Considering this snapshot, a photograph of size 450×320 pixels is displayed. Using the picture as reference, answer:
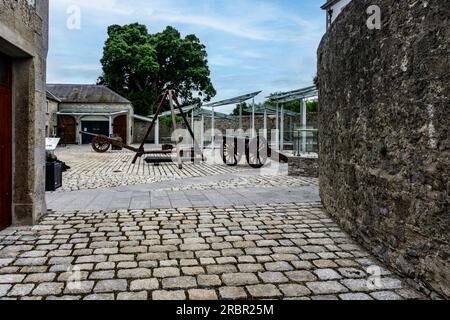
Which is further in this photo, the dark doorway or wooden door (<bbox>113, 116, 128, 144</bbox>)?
wooden door (<bbox>113, 116, 128, 144</bbox>)

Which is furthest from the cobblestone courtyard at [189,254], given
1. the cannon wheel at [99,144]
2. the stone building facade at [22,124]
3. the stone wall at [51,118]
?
the stone wall at [51,118]

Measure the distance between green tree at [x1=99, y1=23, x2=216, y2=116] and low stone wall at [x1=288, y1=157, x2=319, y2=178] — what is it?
26869mm

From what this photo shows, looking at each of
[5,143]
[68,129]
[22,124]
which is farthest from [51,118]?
[5,143]

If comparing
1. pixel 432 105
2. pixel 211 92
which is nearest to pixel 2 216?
pixel 432 105

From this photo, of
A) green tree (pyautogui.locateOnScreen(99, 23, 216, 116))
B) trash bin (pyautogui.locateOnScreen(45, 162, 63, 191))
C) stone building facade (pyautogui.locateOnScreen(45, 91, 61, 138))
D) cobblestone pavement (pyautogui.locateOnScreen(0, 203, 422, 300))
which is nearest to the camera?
cobblestone pavement (pyautogui.locateOnScreen(0, 203, 422, 300))

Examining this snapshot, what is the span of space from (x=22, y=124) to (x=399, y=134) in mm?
4160

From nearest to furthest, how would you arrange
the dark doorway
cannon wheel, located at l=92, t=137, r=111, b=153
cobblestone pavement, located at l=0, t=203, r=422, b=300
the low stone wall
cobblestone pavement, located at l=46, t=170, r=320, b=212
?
cobblestone pavement, located at l=0, t=203, r=422, b=300 → cobblestone pavement, located at l=46, t=170, r=320, b=212 → the low stone wall → cannon wheel, located at l=92, t=137, r=111, b=153 → the dark doorway

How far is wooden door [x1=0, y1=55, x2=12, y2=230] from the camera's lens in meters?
4.58

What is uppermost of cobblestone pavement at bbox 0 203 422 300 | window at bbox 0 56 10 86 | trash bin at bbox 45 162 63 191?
window at bbox 0 56 10 86

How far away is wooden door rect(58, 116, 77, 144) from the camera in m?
30.8

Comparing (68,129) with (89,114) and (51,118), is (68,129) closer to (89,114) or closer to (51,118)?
(89,114)

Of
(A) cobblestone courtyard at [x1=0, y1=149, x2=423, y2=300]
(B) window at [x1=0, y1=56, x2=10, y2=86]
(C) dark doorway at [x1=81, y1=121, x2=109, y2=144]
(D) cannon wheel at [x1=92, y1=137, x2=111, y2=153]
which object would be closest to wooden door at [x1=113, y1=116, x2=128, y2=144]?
(C) dark doorway at [x1=81, y1=121, x2=109, y2=144]

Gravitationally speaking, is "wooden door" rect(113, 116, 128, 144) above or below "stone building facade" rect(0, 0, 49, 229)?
above

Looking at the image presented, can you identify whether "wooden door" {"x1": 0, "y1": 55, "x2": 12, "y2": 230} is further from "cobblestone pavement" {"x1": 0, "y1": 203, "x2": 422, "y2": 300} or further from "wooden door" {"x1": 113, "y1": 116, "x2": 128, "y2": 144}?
"wooden door" {"x1": 113, "y1": 116, "x2": 128, "y2": 144}
